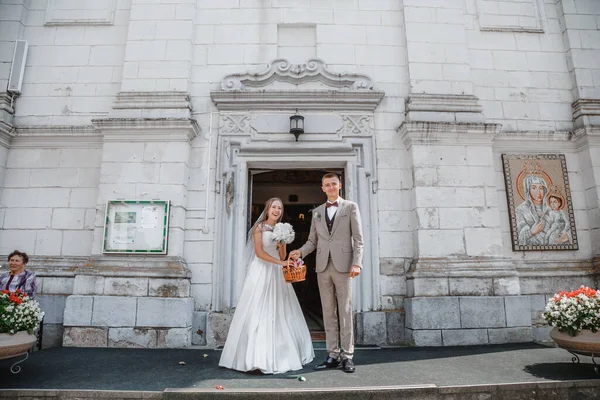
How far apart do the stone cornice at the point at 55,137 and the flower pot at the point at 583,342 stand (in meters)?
7.71

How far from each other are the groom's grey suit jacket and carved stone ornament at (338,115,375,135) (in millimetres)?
2602

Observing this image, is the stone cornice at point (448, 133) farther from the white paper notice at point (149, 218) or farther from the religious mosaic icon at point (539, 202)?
the white paper notice at point (149, 218)

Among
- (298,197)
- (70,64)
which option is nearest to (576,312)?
(298,197)

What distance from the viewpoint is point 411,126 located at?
654cm

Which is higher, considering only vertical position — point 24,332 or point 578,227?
point 578,227

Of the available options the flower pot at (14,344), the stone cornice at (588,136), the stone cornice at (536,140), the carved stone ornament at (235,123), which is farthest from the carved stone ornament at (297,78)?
the flower pot at (14,344)

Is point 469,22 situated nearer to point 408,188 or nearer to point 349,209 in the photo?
point 408,188

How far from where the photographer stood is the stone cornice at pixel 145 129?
645 cm

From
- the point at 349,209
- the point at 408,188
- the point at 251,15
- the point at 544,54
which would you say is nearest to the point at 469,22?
the point at 544,54

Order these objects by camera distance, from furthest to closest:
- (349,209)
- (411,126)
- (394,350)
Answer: (411,126), (394,350), (349,209)

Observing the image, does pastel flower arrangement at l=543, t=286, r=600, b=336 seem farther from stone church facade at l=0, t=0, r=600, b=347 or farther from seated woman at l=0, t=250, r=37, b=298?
seated woman at l=0, t=250, r=37, b=298

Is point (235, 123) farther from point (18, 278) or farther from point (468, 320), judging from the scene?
→ point (468, 320)

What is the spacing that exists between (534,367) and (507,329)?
1.55 metres

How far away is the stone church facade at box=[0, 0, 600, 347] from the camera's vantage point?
19.7 ft
